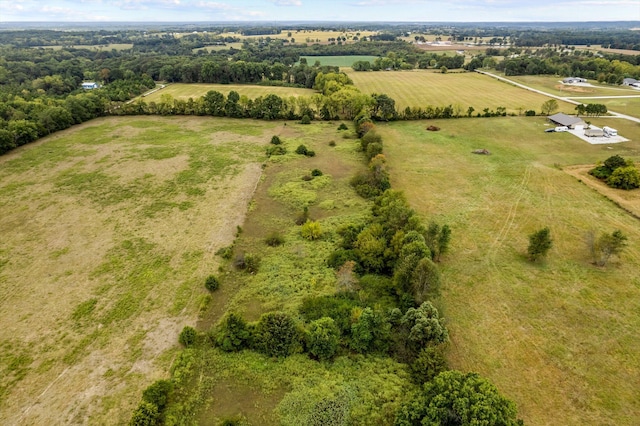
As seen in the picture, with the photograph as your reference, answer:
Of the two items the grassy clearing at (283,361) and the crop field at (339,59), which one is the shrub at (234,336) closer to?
the grassy clearing at (283,361)

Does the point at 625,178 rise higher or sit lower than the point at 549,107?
lower

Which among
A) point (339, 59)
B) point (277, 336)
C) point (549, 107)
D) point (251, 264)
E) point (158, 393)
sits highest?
point (339, 59)

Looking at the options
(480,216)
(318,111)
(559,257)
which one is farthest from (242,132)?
(559,257)

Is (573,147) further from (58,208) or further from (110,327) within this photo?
(58,208)

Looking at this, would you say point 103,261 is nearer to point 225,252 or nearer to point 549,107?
point 225,252

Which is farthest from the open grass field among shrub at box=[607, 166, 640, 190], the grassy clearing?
the grassy clearing

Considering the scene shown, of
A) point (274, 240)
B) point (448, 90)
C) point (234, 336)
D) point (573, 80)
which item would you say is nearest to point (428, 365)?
point (234, 336)
